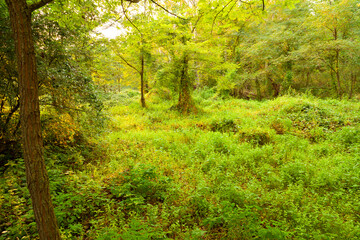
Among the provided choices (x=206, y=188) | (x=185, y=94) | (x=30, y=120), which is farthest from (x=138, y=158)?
(x=185, y=94)

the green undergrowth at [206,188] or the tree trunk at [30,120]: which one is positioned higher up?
the tree trunk at [30,120]

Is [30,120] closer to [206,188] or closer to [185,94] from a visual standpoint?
[206,188]

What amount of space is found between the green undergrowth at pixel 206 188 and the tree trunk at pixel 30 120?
90 cm

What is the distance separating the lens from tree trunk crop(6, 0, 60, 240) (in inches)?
77.3

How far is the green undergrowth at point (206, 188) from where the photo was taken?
2.88 metres

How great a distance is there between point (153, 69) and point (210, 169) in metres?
13.2

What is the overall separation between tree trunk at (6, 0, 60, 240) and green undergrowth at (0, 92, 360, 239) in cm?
90

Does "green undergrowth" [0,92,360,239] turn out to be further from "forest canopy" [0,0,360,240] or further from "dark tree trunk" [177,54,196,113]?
"dark tree trunk" [177,54,196,113]

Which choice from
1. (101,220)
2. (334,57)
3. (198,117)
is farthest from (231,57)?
(101,220)

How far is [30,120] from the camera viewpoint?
204 centimetres

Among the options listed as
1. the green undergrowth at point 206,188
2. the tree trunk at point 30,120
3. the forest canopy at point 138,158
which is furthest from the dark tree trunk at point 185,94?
the tree trunk at point 30,120

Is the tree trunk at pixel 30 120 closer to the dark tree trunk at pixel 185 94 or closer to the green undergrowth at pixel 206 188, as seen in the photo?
the green undergrowth at pixel 206 188

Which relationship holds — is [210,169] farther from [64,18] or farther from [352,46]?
[352,46]

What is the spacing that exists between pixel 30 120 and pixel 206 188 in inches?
137
